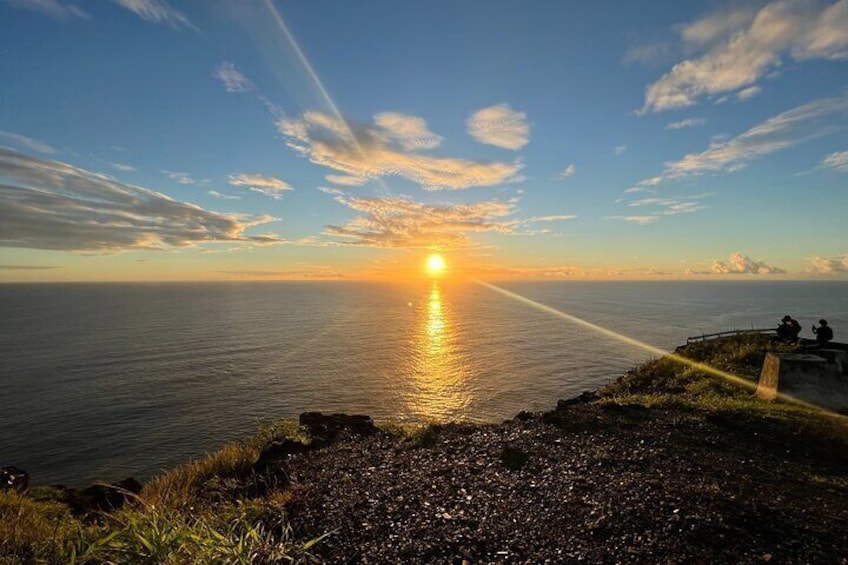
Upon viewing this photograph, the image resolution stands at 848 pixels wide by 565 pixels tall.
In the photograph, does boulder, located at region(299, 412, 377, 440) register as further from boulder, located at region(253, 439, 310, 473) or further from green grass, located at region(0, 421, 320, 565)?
green grass, located at region(0, 421, 320, 565)

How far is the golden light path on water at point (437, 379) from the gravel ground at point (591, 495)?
27533 mm

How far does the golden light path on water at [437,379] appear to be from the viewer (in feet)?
154

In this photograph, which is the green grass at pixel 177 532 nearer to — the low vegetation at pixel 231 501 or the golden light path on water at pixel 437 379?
the low vegetation at pixel 231 501

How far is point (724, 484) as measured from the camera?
1214cm

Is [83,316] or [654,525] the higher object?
[654,525]


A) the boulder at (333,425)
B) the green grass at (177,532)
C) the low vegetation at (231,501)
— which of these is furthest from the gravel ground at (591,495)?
the boulder at (333,425)

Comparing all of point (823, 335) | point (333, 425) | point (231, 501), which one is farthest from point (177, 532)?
point (823, 335)

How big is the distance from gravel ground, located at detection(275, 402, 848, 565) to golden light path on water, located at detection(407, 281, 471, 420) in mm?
27533

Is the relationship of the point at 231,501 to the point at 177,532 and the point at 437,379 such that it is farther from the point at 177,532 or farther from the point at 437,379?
the point at 437,379

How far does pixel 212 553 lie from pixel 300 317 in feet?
438

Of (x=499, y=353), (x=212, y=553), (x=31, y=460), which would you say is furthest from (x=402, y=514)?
(x=499, y=353)

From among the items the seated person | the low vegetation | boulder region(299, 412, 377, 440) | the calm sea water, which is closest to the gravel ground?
the low vegetation

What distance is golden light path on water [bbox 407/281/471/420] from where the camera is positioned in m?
46.8

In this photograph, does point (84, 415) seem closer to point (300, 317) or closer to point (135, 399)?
point (135, 399)
